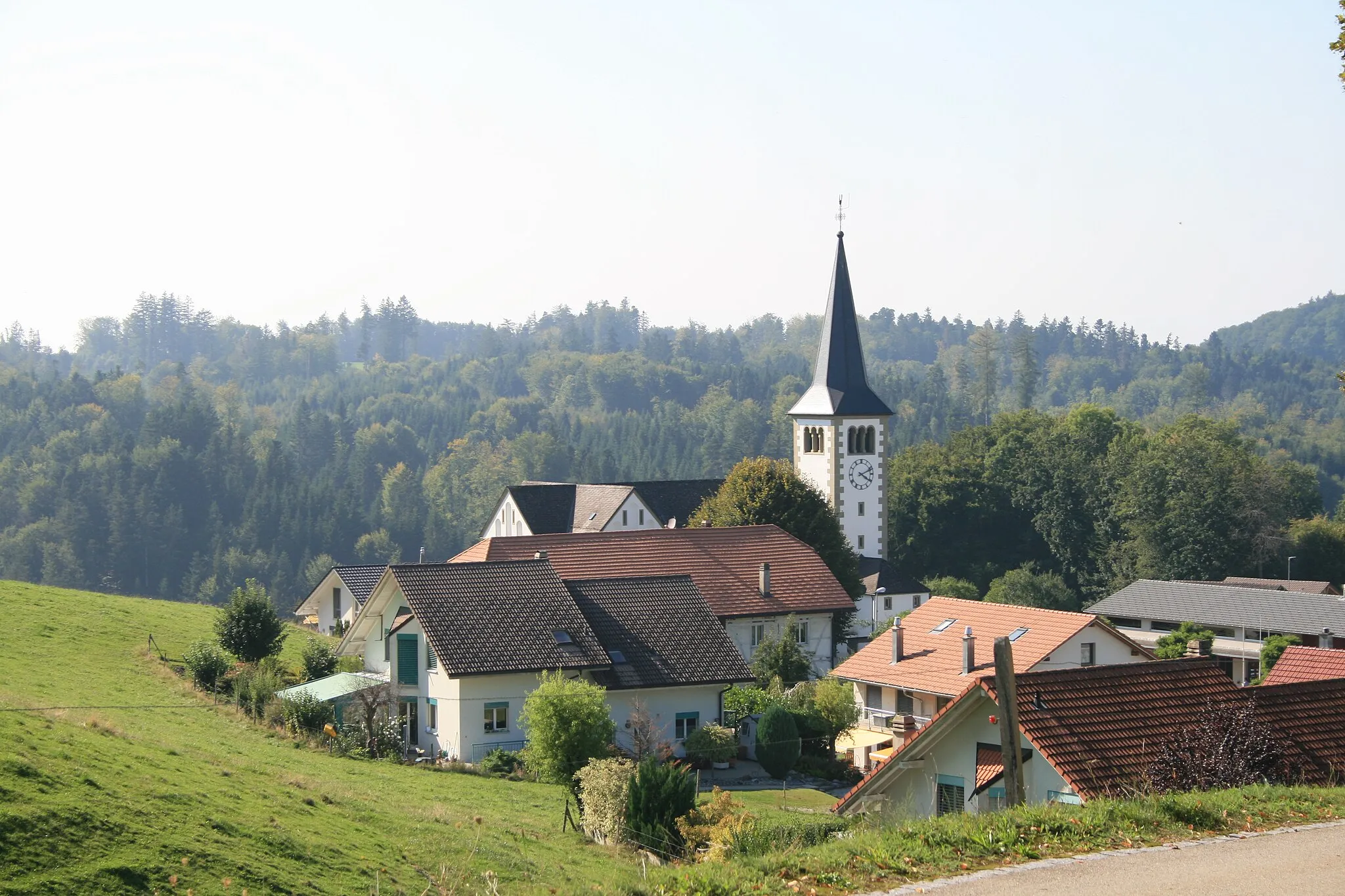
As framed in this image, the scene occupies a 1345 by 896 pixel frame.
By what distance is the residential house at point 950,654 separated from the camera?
35688mm

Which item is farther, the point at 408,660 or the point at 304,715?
the point at 408,660

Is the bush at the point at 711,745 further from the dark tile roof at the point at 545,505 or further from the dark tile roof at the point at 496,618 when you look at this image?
the dark tile roof at the point at 545,505

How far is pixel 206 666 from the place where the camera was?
34531mm

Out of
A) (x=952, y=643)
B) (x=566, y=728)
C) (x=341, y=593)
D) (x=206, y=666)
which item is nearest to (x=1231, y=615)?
(x=952, y=643)

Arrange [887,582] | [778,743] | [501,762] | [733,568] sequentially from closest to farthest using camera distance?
[501,762] → [778,743] → [733,568] → [887,582]

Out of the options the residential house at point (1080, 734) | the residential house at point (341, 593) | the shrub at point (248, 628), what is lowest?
the residential house at point (1080, 734)

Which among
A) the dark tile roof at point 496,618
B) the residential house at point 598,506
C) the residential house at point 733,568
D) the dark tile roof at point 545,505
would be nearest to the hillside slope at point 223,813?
the dark tile roof at point 496,618

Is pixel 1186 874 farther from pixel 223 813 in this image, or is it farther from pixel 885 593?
pixel 885 593

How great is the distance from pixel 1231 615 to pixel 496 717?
2914 cm

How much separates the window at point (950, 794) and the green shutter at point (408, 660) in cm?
1889

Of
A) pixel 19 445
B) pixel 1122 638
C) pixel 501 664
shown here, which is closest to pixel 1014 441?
pixel 1122 638

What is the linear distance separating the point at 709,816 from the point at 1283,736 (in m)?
6.82

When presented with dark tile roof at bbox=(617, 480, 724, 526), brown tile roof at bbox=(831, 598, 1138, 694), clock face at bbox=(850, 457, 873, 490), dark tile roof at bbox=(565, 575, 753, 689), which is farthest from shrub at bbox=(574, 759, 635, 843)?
dark tile roof at bbox=(617, 480, 724, 526)

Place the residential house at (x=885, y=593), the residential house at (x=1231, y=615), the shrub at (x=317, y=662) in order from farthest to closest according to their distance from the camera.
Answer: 1. the residential house at (x=885, y=593)
2. the residential house at (x=1231, y=615)
3. the shrub at (x=317, y=662)
